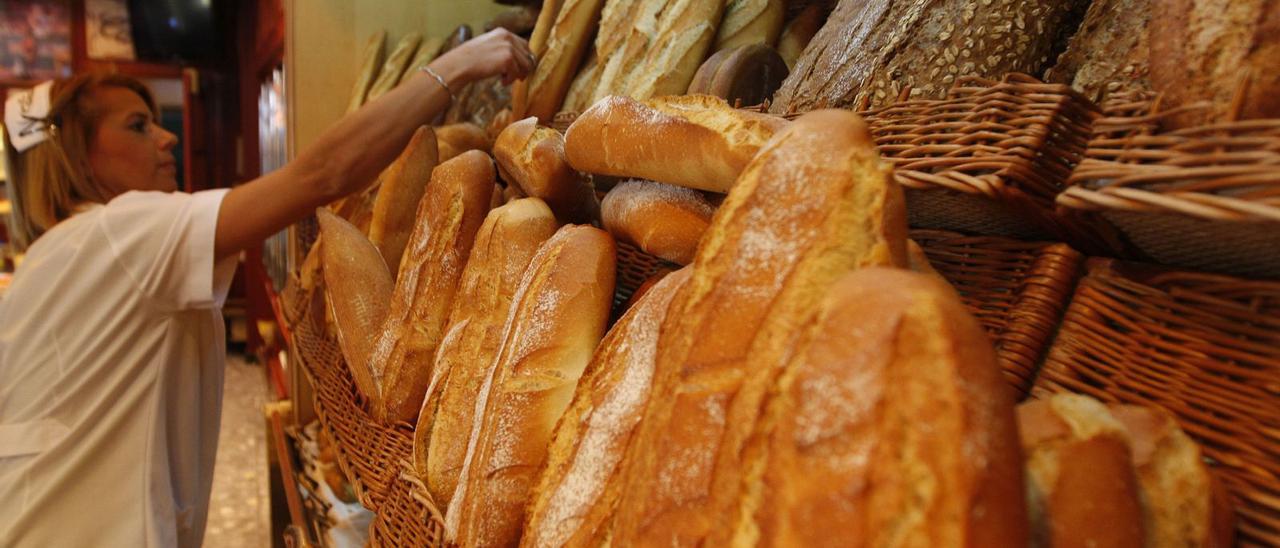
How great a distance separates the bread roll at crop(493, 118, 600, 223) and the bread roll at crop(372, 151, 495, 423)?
106 mm

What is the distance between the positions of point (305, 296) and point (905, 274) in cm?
215

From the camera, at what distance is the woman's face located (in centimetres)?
193

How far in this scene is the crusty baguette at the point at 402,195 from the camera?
1.93m

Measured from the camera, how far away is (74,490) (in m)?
1.67

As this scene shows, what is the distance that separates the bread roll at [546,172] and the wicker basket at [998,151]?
0.73 m

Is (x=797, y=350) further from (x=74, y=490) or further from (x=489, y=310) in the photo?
(x=74, y=490)

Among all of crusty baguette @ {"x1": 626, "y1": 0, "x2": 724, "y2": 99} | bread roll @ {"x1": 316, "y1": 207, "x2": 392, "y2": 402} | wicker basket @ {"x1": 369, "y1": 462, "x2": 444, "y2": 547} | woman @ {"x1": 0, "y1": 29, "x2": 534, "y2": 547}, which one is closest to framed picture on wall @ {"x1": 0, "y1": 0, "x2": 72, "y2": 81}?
woman @ {"x1": 0, "y1": 29, "x2": 534, "y2": 547}

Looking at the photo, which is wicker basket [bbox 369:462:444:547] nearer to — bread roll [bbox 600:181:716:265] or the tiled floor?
bread roll [bbox 600:181:716:265]

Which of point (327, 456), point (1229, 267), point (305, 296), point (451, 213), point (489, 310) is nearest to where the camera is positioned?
point (1229, 267)

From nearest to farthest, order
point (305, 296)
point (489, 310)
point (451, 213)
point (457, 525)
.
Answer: point (457, 525) < point (489, 310) < point (451, 213) < point (305, 296)

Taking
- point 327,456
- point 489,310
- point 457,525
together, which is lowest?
point 327,456

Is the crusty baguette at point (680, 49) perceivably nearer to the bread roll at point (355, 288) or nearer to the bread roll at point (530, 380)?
the bread roll at point (530, 380)

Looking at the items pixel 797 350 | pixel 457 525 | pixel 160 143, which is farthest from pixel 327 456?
pixel 797 350

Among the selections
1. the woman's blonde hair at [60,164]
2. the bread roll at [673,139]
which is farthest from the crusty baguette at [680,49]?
the woman's blonde hair at [60,164]
